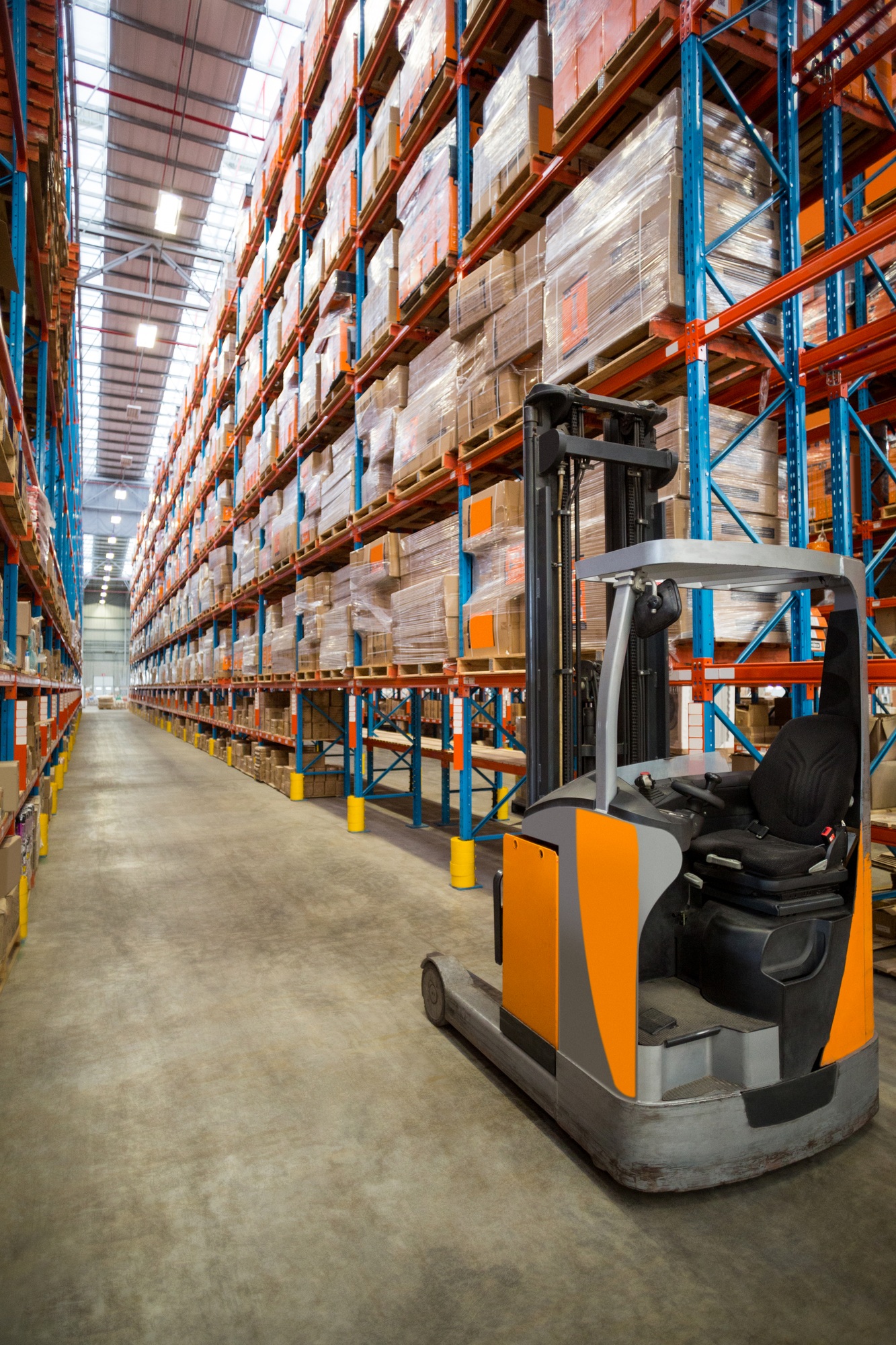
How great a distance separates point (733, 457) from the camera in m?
3.89

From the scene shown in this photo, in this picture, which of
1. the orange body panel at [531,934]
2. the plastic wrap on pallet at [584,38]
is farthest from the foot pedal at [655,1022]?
the plastic wrap on pallet at [584,38]

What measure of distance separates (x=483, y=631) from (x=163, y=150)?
17361 mm

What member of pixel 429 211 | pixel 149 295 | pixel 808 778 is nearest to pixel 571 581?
pixel 808 778

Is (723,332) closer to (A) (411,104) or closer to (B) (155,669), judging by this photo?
(A) (411,104)

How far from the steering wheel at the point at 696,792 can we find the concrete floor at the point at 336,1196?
106 centimetres

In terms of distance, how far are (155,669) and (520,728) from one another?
26.8m

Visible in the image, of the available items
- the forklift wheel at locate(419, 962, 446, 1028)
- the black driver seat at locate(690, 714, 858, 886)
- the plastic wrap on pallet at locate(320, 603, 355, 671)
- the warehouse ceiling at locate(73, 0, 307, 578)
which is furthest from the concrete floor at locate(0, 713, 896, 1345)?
the warehouse ceiling at locate(73, 0, 307, 578)

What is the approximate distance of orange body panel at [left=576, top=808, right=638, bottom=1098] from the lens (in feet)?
Result: 6.44

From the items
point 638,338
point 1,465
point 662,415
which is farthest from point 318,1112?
point 638,338

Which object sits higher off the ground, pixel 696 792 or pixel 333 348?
pixel 333 348

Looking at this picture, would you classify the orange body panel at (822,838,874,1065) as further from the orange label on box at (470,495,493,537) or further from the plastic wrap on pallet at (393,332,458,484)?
the plastic wrap on pallet at (393,332,458,484)

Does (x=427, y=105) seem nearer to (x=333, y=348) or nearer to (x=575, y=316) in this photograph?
(x=333, y=348)

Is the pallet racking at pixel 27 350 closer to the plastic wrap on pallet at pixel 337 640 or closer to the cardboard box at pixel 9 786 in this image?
the cardboard box at pixel 9 786

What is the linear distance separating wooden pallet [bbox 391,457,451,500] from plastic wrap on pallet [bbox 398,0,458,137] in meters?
2.35
